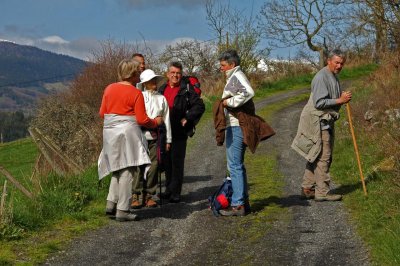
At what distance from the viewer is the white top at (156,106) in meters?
8.23

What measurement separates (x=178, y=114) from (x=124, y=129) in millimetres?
1312

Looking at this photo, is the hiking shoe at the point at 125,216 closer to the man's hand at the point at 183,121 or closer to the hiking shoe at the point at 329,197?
the man's hand at the point at 183,121

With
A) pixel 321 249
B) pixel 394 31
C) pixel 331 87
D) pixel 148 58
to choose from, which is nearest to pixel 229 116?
pixel 331 87

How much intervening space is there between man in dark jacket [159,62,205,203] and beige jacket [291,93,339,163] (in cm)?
139

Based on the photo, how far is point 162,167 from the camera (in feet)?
29.4

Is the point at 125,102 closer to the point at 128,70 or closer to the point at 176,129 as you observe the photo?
the point at 128,70

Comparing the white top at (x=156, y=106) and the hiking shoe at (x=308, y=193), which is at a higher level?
the white top at (x=156, y=106)

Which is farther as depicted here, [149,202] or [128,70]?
[149,202]

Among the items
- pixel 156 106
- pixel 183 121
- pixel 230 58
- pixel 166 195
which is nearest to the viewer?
pixel 230 58

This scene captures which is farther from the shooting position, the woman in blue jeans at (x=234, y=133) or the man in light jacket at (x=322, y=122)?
the man in light jacket at (x=322, y=122)

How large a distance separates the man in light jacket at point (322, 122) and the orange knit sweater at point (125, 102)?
230 cm

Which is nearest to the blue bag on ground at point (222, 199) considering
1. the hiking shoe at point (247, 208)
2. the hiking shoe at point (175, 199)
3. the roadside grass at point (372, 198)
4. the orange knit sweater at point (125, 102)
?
the hiking shoe at point (247, 208)

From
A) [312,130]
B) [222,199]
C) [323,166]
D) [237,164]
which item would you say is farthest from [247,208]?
[312,130]

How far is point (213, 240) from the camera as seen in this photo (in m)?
6.75
